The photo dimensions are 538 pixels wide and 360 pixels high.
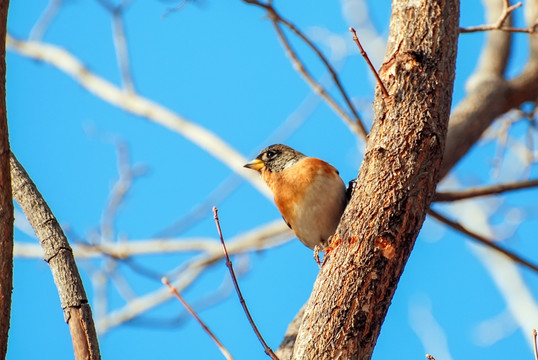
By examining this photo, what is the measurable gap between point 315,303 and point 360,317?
A: 249 millimetres

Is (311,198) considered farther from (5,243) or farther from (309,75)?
(5,243)

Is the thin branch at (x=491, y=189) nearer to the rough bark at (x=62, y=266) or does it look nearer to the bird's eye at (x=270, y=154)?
the bird's eye at (x=270, y=154)

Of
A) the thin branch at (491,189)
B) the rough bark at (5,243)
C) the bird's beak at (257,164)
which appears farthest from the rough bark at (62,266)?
the thin branch at (491,189)

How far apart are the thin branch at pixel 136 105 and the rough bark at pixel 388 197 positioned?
431cm

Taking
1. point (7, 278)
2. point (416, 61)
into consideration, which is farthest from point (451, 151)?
point (7, 278)

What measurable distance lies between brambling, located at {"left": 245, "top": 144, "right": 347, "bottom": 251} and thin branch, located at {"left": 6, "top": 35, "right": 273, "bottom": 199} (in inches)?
87.0

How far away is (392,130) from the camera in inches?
143

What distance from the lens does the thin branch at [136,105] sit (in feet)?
29.0

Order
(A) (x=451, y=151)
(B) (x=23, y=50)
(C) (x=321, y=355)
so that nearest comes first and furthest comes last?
(C) (x=321, y=355)
(A) (x=451, y=151)
(B) (x=23, y=50)

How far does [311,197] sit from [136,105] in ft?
18.4

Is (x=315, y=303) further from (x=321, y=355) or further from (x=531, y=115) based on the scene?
(x=531, y=115)

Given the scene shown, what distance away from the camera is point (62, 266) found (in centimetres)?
327

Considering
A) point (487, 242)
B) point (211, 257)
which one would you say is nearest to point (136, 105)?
point (211, 257)

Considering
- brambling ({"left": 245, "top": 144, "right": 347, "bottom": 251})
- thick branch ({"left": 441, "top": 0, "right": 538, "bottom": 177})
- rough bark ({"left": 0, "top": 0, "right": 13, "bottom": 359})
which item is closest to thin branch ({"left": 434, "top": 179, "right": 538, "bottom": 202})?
thick branch ({"left": 441, "top": 0, "right": 538, "bottom": 177})
